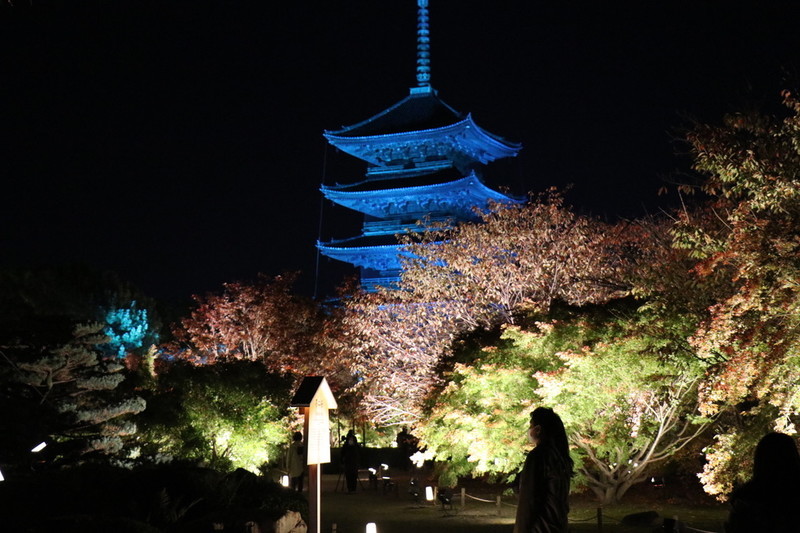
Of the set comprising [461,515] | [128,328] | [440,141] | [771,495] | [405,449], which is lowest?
[461,515]

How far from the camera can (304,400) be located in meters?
8.94

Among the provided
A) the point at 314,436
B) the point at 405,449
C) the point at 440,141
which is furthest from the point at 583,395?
the point at 440,141

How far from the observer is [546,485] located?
552cm

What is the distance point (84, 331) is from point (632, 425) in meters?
9.21

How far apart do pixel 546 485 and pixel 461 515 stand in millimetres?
9283

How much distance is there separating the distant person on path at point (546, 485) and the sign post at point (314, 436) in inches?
144

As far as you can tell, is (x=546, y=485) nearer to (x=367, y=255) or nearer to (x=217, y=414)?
(x=217, y=414)

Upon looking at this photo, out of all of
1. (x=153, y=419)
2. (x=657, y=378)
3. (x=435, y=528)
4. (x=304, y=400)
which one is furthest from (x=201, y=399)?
(x=657, y=378)

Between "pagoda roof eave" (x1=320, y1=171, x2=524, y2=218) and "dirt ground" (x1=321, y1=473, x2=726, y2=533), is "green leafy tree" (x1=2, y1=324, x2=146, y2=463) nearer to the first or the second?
"dirt ground" (x1=321, y1=473, x2=726, y2=533)

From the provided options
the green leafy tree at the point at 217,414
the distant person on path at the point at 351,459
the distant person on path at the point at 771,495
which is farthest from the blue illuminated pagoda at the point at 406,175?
the distant person on path at the point at 771,495

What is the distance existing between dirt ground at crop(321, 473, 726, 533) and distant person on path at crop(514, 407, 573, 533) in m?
5.65

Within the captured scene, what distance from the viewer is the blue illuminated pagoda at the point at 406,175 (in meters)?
37.6

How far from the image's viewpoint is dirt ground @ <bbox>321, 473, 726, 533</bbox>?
1274cm

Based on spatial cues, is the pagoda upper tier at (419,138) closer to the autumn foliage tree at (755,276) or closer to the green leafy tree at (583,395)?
the green leafy tree at (583,395)
